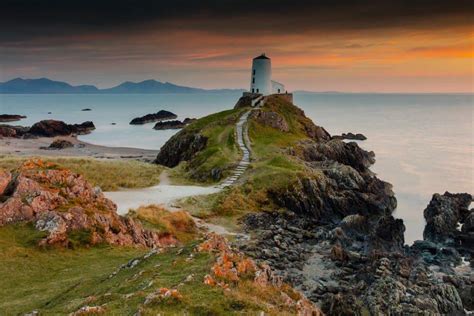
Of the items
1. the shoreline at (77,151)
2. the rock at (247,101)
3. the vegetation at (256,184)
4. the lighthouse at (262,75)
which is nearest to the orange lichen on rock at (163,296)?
the vegetation at (256,184)

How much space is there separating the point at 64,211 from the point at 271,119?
184 ft

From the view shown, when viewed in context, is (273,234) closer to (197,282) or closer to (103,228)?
(103,228)

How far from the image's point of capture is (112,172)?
5756cm

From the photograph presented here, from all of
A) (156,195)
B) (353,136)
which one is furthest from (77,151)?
(353,136)

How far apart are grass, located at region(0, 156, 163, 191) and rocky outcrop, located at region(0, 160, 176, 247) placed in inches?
630

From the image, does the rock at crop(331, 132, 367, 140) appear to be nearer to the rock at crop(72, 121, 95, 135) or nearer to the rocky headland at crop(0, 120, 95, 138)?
the rock at crop(72, 121, 95, 135)

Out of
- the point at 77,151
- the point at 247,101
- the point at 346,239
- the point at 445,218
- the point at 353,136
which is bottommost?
the point at 346,239

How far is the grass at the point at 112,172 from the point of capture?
51.1m

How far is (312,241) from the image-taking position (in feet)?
125

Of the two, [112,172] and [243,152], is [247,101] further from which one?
[112,172]

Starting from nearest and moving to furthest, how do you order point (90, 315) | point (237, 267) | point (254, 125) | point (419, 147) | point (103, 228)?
point (90, 315)
point (237, 267)
point (103, 228)
point (254, 125)
point (419, 147)

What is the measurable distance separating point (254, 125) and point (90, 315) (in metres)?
64.6

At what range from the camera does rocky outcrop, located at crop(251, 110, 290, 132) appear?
7981cm

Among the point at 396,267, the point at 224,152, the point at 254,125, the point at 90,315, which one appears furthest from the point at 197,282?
the point at 254,125
